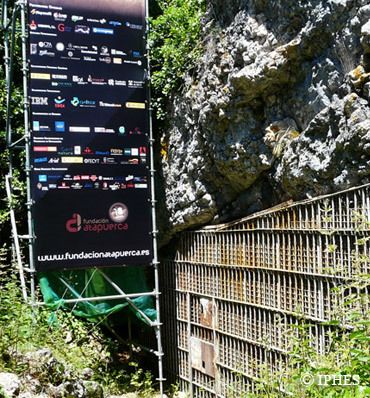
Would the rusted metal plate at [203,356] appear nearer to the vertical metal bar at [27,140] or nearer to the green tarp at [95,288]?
the green tarp at [95,288]

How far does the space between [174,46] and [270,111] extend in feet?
6.13

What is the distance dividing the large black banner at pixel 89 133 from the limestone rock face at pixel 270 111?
60 centimetres

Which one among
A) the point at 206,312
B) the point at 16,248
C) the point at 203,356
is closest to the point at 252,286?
the point at 206,312

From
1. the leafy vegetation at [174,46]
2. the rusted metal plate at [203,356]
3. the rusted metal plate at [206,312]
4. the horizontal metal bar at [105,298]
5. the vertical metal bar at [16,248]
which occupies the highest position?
the leafy vegetation at [174,46]

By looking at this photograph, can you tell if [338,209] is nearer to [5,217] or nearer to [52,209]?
[52,209]

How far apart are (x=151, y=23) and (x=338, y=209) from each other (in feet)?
12.5

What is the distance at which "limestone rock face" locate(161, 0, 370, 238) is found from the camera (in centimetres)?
380

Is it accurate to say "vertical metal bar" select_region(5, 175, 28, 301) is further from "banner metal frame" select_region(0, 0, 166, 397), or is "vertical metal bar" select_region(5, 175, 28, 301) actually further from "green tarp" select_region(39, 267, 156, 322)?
"green tarp" select_region(39, 267, 156, 322)

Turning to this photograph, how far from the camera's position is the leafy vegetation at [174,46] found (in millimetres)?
5777

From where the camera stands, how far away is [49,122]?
538 cm

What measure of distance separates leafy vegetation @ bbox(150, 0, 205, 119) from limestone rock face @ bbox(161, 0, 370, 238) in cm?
18

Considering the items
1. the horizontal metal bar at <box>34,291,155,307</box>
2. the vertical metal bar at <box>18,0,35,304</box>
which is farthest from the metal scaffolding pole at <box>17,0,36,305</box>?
the horizontal metal bar at <box>34,291,155,307</box>

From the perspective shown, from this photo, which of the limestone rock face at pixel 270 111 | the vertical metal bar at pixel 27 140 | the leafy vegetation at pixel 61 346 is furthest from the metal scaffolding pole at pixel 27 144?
the limestone rock face at pixel 270 111

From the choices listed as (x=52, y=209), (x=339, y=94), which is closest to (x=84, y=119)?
(x=52, y=209)
